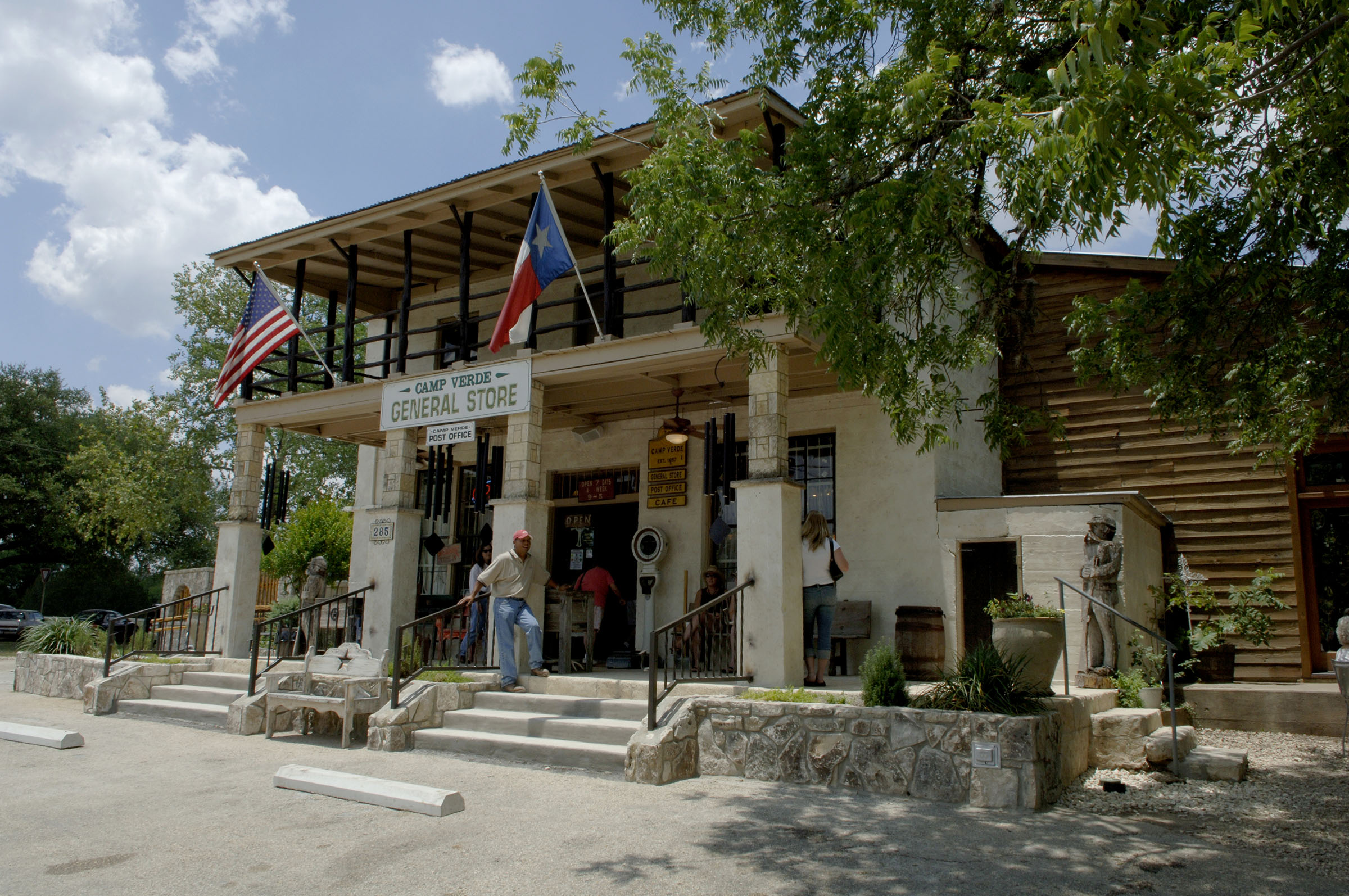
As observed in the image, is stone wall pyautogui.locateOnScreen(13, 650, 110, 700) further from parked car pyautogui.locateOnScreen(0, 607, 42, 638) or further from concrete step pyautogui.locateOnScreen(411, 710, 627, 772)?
parked car pyautogui.locateOnScreen(0, 607, 42, 638)

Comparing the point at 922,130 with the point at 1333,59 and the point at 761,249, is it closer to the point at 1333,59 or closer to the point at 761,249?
the point at 761,249

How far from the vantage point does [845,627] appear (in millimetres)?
10305

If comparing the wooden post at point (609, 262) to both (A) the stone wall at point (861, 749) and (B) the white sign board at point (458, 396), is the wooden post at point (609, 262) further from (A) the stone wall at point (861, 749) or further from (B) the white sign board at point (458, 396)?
(A) the stone wall at point (861, 749)

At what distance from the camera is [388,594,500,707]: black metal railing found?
29.3 ft

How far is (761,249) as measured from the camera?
682 centimetres

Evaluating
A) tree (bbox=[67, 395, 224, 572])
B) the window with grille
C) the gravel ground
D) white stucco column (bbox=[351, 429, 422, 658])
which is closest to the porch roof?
white stucco column (bbox=[351, 429, 422, 658])

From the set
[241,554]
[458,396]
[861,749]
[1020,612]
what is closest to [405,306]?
[458,396]

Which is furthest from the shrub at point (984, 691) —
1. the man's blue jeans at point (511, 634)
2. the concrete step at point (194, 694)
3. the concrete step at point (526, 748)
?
the concrete step at point (194, 694)

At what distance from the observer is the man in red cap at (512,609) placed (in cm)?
921

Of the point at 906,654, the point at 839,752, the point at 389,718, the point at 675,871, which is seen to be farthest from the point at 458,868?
the point at 906,654

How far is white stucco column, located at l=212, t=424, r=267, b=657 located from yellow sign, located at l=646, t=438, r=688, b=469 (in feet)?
18.3

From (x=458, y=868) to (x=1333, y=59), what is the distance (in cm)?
620

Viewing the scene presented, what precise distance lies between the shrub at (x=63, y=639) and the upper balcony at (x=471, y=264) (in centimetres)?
427

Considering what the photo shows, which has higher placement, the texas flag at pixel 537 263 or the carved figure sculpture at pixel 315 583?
the texas flag at pixel 537 263
